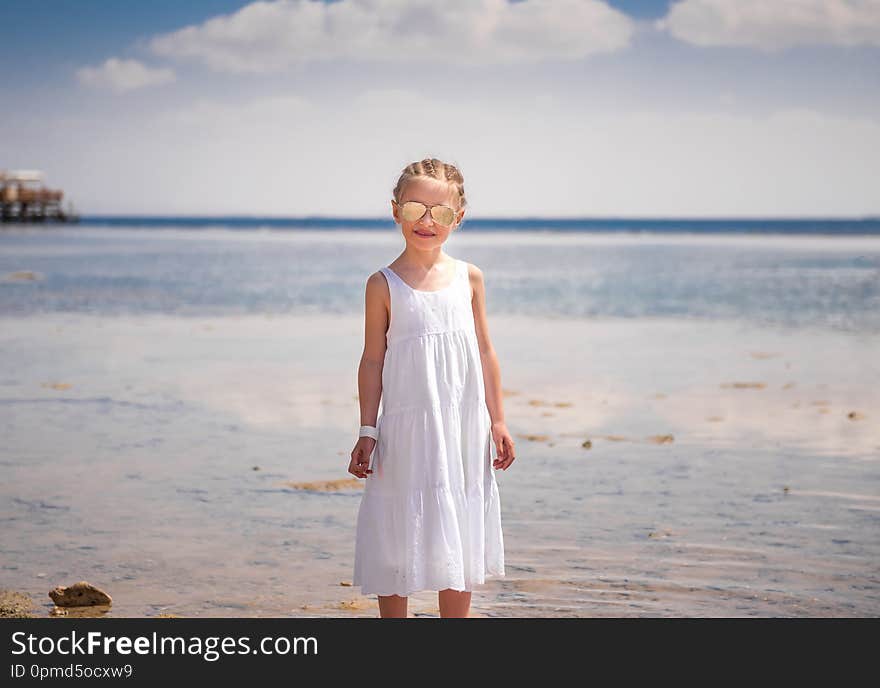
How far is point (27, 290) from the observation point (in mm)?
20812

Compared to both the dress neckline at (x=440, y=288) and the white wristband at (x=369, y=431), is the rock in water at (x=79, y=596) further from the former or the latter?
the dress neckline at (x=440, y=288)

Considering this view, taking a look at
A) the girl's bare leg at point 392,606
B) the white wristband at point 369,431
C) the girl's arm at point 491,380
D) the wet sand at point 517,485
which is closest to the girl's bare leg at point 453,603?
the girl's bare leg at point 392,606

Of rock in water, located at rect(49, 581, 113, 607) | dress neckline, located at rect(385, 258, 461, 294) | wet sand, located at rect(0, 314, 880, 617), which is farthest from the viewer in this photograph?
wet sand, located at rect(0, 314, 880, 617)

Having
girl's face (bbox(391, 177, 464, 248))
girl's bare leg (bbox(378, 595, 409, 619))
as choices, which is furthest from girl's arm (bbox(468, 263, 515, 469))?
girl's bare leg (bbox(378, 595, 409, 619))

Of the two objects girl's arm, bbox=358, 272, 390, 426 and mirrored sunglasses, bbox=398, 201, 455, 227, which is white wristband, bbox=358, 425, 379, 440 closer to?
girl's arm, bbox=358, 272, 390, 426

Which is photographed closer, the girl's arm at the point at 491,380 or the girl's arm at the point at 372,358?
the girl's arm at the point at 372,358

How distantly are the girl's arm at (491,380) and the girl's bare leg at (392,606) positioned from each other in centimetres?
56

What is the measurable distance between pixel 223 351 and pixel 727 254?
29393 mm

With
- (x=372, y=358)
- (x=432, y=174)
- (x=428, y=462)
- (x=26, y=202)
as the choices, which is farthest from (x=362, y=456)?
(x=26, y=202)

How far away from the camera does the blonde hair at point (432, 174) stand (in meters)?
4.04

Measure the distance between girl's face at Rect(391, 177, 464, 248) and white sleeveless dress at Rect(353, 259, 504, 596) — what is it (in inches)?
5.8

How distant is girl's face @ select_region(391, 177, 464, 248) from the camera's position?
399cm
